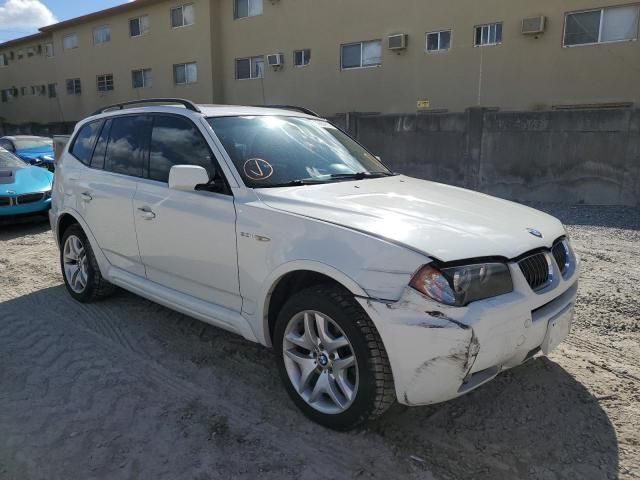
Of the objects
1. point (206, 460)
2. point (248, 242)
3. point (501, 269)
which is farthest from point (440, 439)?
point (248, 242)

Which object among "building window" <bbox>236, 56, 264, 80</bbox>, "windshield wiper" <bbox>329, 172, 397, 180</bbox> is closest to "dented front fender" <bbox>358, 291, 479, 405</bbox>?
"windshield wiper" <bbox>329, 172, 397, 180</bbox>

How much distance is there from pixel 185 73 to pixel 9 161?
1719cm

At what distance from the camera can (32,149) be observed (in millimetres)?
13781

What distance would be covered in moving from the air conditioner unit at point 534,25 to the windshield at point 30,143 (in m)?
13.9

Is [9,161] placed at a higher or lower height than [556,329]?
higher

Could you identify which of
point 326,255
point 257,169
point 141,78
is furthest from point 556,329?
point 141,78

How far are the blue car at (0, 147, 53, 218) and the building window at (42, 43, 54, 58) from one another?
29.8 metres

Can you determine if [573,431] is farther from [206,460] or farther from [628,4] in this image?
[628,4]

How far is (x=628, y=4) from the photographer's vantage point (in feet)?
45.9

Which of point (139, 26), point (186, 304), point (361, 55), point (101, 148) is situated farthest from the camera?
point (139, 26)

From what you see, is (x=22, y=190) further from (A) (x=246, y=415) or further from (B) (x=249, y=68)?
(B) (x=249, y=68)

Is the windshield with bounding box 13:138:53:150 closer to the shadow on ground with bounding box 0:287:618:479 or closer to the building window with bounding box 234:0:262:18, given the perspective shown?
the building window with bounding box 234:0:262:18

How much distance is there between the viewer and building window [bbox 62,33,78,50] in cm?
3114

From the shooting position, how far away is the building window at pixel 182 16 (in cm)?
2419
